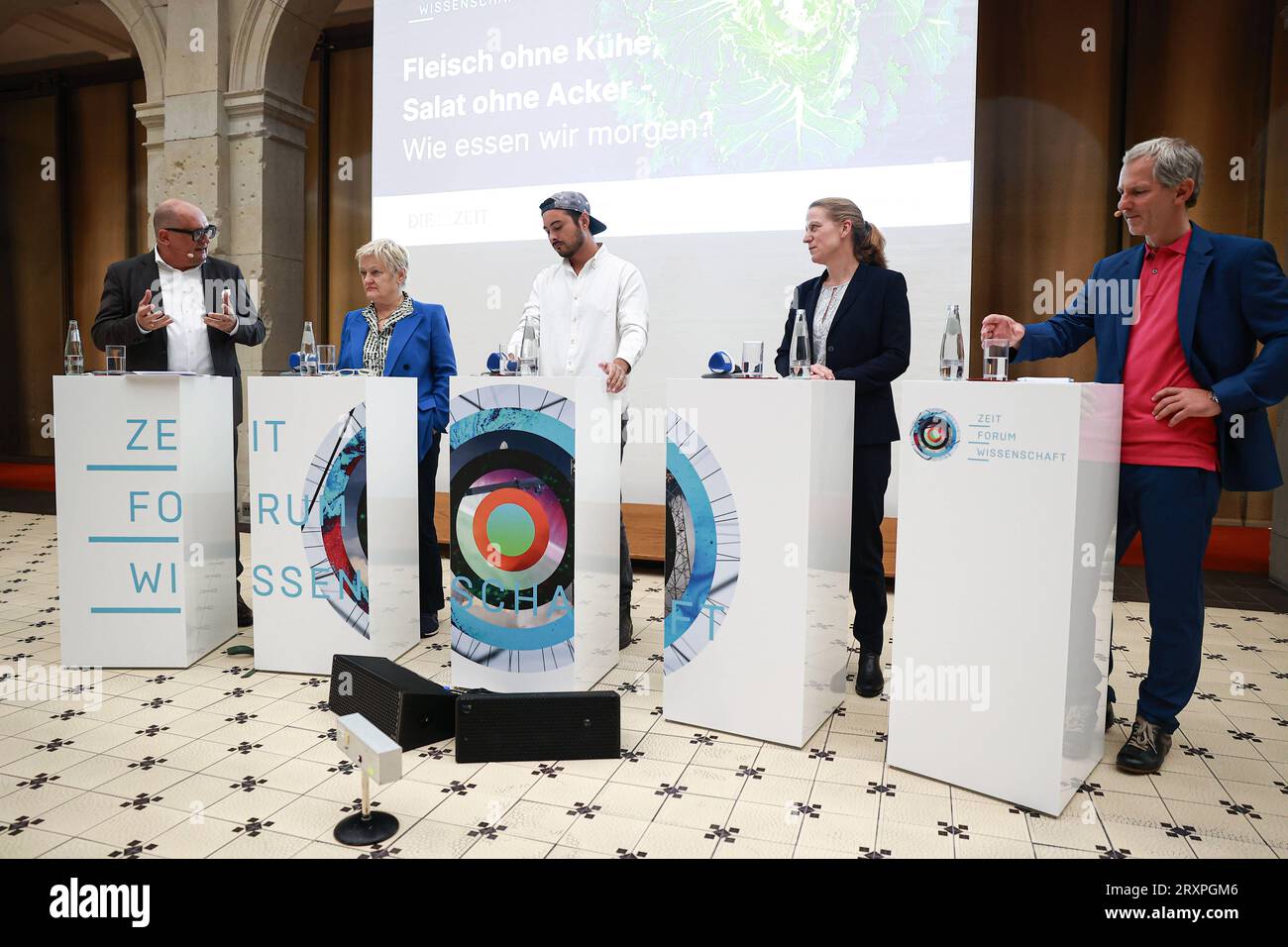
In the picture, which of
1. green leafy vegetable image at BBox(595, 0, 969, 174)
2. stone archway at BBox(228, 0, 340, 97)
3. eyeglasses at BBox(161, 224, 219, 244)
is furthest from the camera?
stone archway at BBox(228, 0, 340, 97)

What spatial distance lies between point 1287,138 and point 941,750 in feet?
17.3

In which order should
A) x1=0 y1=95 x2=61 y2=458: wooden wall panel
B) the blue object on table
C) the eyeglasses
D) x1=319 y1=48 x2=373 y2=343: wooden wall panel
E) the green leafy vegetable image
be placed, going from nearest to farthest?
the blue object on table → the eyeglasses → the green leafy vegetable image → x1=319 y1=48 x2=373 y2=343: wooden wall panel → x1=0 y1=95 x2=61 y2=458: wooden wall panel

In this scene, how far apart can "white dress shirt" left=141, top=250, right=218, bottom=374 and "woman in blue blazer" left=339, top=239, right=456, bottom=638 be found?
47 cm

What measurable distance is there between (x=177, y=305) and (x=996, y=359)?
9.48 ft

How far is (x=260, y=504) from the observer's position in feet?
9.89

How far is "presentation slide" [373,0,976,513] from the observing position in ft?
14.4

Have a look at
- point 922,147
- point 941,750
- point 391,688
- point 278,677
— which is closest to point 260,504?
point 278,677

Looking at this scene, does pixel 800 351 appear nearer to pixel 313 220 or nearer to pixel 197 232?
pixel 197 232

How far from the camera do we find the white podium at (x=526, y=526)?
279cm

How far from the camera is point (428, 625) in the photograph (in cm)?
360

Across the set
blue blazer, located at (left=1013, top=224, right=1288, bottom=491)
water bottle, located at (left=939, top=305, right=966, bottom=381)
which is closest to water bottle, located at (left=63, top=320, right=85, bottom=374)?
water bottle, located at (left=939, top=305, right=966, bottom=381)

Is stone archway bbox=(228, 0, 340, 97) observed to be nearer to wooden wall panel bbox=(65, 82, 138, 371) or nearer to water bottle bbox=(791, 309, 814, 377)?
wooden wall panel bbox=(65, 82, 138, 371)
